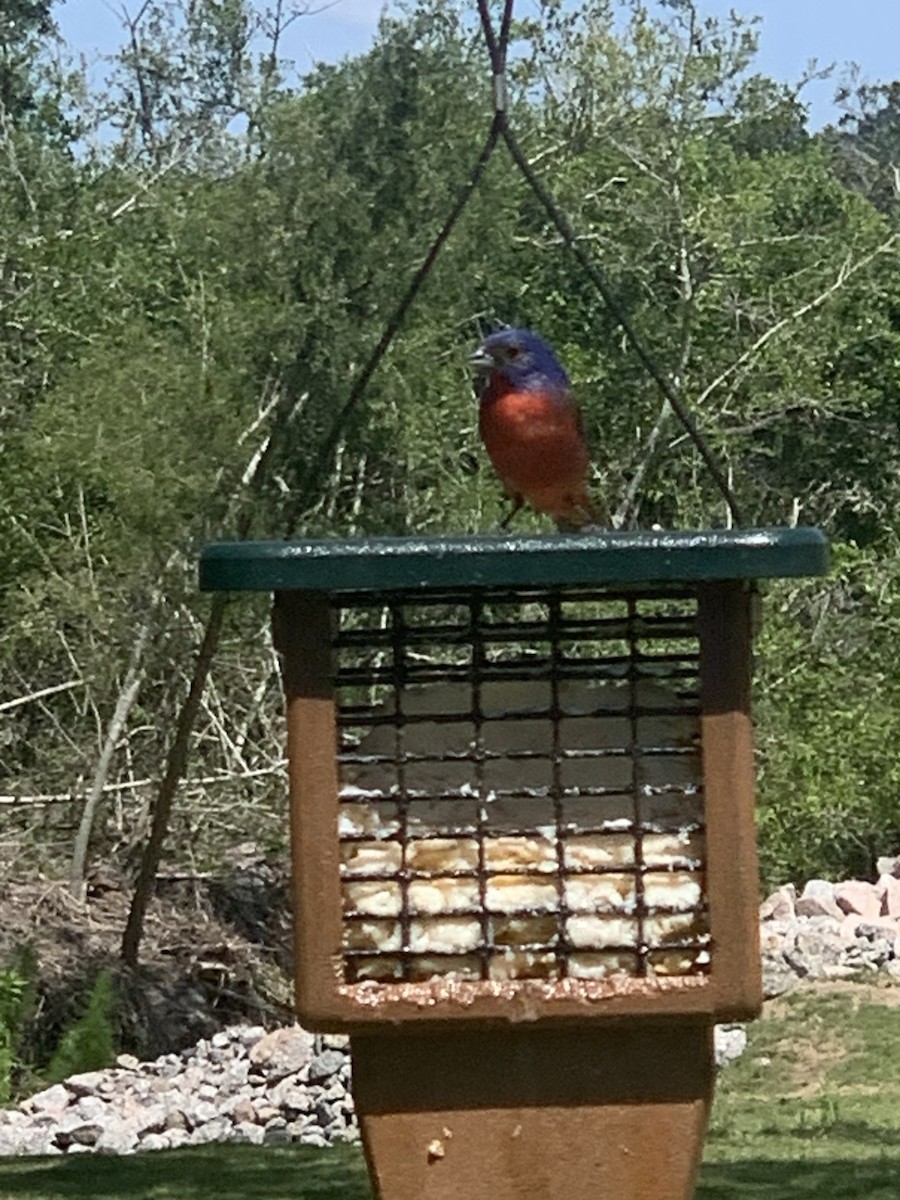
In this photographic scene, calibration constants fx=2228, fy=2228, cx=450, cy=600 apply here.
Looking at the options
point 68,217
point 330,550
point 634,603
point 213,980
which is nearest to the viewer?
point 330,550

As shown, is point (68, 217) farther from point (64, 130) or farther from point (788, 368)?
point (788, 368)

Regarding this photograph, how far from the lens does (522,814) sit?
203cm

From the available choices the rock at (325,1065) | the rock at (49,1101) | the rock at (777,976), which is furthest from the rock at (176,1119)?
the rock at (777,976)

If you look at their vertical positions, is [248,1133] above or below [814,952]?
below

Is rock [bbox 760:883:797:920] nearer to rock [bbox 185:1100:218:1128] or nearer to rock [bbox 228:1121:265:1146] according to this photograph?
rock [bbox 185:1100:218:1128]

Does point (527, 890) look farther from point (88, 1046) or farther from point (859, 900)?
point (859, 900)

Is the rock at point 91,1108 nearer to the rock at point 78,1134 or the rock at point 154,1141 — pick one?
the rock at point 78,1134

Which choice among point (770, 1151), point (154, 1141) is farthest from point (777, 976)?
point (770, 1151)

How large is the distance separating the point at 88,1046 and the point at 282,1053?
1537mm

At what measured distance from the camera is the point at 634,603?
2.15m

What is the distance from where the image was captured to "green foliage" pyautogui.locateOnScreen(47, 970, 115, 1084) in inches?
360

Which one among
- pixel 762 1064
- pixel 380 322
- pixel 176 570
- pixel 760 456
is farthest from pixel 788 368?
pixel 762 1064

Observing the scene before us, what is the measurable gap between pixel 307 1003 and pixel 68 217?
11.7 meters

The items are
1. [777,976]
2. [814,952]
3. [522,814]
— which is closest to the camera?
[522,814]
